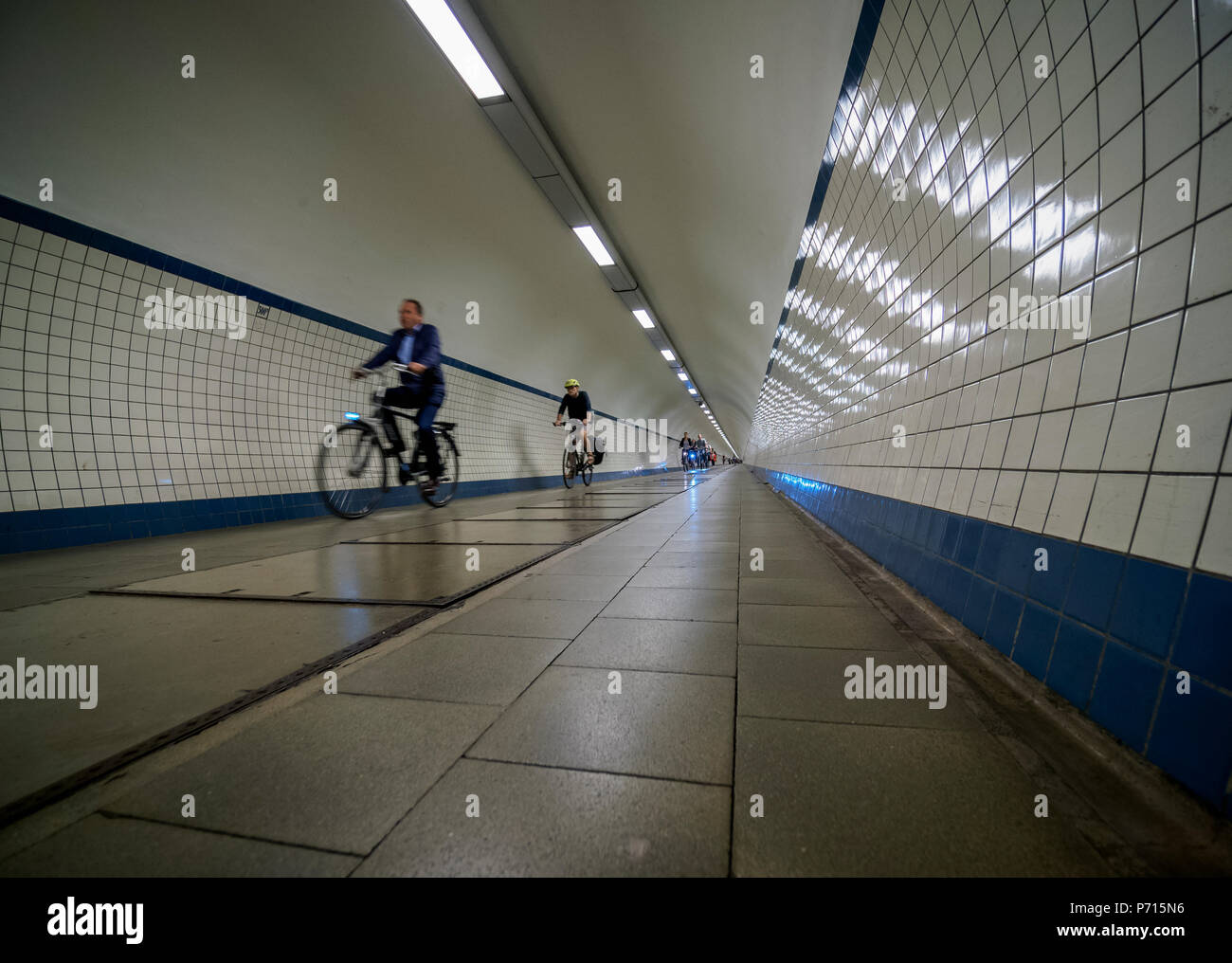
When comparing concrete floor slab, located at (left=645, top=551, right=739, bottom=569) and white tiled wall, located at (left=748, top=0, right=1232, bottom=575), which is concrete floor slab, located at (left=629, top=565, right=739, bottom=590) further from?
white tiled wall, located at (left=748, top=0, right=1232, bottom=575)

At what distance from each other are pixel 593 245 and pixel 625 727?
7.64 metres

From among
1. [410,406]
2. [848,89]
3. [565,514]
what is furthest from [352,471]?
[848,89]

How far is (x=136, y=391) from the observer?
15.4 feet

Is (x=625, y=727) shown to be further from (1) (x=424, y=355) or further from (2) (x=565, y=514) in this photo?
(2) (x=565, y=514)

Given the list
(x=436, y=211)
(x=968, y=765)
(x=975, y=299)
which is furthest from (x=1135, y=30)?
(x=436, y=211)

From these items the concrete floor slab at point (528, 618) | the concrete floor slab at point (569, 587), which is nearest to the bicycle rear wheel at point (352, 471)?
the concrete floor slab at point (569, 587)

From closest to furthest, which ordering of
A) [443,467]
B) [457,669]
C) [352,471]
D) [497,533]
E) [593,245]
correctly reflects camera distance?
[457,669] < [497,533] < [352,471] < [443,467] < [593,245]

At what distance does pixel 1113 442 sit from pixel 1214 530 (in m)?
0.39

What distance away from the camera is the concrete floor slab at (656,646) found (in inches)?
62.9

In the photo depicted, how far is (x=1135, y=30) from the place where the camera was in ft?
4.37

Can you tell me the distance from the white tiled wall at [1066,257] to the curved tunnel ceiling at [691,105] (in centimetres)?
96

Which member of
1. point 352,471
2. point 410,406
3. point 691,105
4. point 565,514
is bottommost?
point 565,514

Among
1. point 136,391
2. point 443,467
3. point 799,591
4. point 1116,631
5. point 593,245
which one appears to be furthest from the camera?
point 593,245
